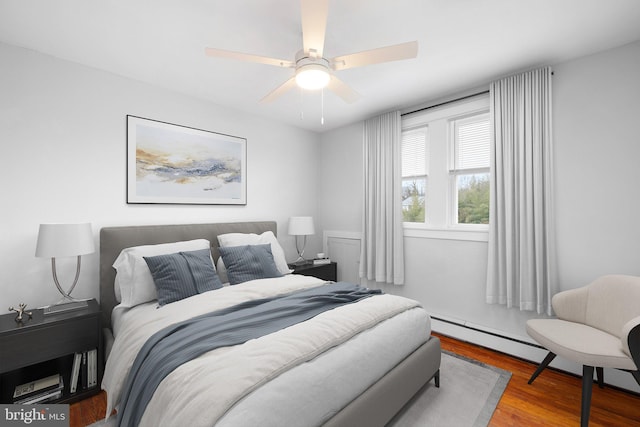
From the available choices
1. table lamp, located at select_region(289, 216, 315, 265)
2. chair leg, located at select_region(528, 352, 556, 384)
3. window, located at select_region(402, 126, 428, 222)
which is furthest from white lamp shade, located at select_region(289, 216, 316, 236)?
chair leg, located at select_region(528, 352, 556, 384)

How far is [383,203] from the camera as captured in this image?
3680 mm

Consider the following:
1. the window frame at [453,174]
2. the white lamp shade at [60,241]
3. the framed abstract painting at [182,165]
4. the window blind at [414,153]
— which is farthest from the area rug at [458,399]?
the window blind at [414,153]

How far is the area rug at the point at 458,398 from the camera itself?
1892 mm

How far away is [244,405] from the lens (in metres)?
1.11

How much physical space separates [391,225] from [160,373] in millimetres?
2867

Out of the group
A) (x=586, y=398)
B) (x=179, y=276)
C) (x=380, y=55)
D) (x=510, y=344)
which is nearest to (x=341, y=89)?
(x=380, y=55)

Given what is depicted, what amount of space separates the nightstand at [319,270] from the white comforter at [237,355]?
1.28m

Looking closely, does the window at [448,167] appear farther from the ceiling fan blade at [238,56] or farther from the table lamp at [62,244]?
the table lamp at [62,244]

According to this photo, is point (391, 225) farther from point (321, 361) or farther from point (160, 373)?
point (160, 373)

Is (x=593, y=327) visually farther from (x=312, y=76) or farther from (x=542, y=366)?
(x=312, y=76)

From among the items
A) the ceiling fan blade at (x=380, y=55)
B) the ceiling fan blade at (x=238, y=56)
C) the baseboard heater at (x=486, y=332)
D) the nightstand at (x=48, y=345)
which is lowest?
the baseboard heater at (x=486, y=332)

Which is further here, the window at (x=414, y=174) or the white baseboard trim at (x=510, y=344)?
the window at (x=414, y=174)

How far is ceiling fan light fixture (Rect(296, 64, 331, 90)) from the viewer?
1888 mm

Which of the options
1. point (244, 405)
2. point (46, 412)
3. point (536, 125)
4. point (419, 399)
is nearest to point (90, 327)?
point (46, 412)
